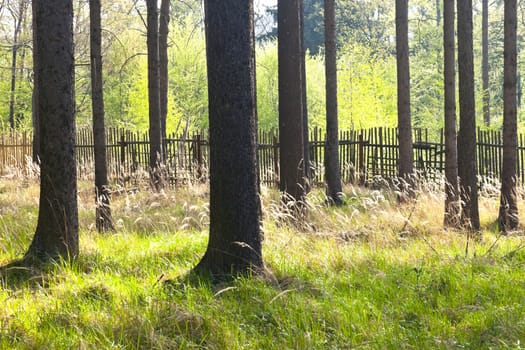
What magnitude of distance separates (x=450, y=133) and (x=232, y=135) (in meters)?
5.50

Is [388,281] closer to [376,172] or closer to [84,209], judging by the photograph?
[84,209]

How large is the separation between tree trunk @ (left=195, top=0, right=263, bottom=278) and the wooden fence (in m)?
8.87

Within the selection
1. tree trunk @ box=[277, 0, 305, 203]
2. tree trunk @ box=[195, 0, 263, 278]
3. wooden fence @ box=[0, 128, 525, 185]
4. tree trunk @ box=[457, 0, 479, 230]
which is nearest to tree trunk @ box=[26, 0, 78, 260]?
tree trunk @ box=[195, 0, 263, 278]

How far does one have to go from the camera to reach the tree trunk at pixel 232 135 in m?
5.48

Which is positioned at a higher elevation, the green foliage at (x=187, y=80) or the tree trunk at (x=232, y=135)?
the green foliage at (x=187, y=80)

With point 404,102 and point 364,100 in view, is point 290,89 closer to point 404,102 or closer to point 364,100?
point 404,102

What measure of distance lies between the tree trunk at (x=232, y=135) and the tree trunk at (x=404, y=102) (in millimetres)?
8542

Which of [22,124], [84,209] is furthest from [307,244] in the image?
[22,124]

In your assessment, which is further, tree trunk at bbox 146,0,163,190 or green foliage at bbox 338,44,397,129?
green foliage at bbox 338,44,397,129

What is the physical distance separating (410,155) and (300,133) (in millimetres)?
4865

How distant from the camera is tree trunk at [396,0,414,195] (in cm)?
1350

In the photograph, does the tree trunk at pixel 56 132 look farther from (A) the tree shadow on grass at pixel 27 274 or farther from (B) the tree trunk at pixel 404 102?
(B) the tree trunk at pixel 404 102

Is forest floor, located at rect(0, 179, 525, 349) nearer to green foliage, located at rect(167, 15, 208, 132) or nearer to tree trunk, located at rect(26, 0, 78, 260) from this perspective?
tree trunk, located at rect(26, 0, 78, 260)

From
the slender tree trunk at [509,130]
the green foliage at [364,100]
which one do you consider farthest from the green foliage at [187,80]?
the slender tree trunk at [509,130]
